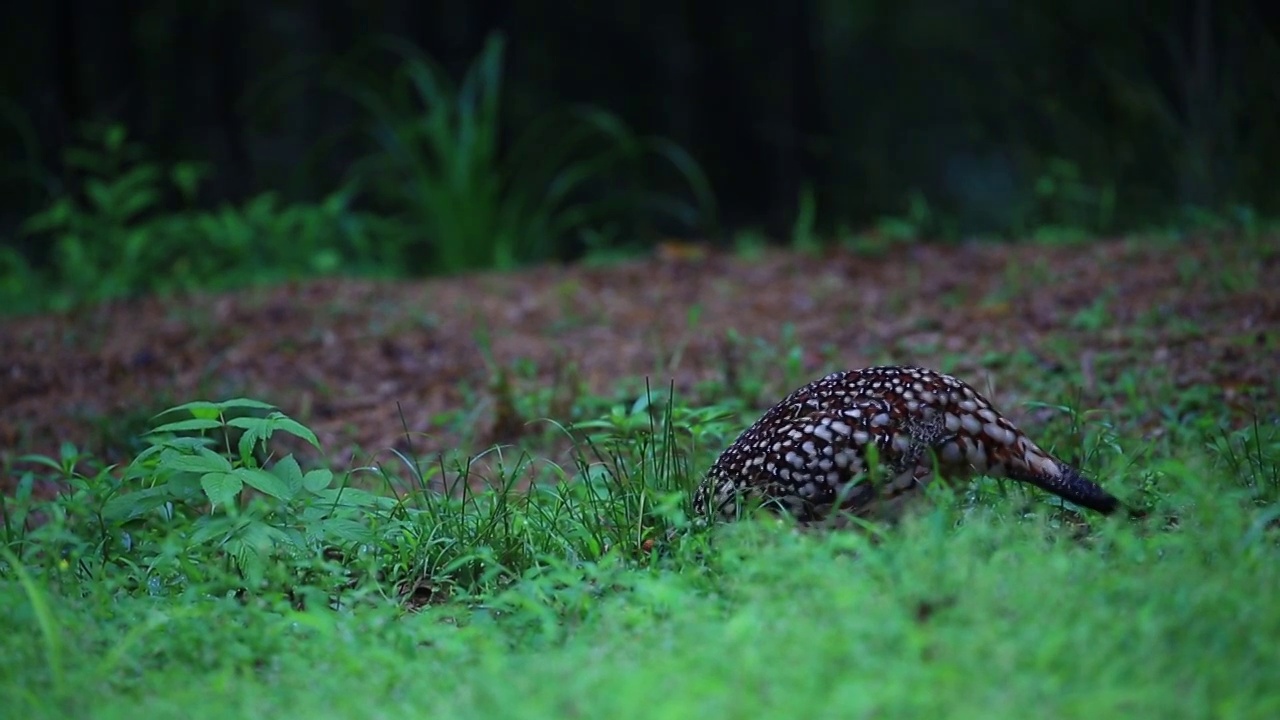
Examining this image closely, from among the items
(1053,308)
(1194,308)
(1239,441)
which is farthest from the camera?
(1053,308)

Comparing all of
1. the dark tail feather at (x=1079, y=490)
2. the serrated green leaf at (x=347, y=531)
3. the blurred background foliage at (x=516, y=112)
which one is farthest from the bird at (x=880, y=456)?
the blurred background foliage at (x=516, y=112)

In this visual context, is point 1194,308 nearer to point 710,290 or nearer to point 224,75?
point 710,290

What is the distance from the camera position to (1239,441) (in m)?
4.60

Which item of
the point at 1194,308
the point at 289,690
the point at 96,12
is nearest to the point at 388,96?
the point at 96,12

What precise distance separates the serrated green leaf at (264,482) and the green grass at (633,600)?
2 centimetres

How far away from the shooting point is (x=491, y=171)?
10062 millimetres

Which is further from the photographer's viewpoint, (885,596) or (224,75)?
(224,75)

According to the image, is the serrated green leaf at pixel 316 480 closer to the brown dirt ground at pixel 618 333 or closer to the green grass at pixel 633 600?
the green grass at pixel 633 600

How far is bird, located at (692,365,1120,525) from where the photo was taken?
387 centimetres

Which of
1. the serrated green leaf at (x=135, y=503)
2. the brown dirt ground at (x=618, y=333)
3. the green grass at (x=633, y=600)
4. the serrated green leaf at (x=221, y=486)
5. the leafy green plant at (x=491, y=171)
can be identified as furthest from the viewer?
the leafy green plant at (x=491, y=171)

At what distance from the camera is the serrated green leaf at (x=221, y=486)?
378 centimetres

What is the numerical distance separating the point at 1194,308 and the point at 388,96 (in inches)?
243

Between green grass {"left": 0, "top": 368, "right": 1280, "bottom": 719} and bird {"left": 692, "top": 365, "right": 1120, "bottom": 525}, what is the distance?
0.13m

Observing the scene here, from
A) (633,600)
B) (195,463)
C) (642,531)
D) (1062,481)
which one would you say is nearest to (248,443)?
(195,463)
